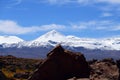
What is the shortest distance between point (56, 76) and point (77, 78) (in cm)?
309

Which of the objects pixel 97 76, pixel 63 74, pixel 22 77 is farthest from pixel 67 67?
pixel 22 77

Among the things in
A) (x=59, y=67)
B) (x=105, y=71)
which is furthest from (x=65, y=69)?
(x=105, y=71)

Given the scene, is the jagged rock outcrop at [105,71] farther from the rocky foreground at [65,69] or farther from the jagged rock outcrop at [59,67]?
the jagged rock outcrop at [59,67]

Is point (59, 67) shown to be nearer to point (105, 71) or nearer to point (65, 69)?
point (65, 69)

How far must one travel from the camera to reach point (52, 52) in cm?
4941

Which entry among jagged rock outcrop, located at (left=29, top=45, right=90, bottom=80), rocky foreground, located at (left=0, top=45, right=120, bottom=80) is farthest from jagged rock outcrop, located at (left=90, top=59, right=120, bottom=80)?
jagged rock outcrop, located at (left=29, top=45, right=90, bottom=80)

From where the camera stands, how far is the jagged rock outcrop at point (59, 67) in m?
48.7

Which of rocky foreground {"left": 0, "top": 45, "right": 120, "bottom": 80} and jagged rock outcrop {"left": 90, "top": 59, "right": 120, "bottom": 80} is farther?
jagged rock outcrop {"left": 90, "top": 59, "right": 120, "bottom": 80}

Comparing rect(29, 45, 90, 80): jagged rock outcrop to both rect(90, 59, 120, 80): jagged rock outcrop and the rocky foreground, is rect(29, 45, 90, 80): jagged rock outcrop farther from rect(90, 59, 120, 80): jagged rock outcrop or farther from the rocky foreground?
rect(90, 59, 120, 80): jagged rock outcrop

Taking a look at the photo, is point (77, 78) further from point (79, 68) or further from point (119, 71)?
point (119, 71)

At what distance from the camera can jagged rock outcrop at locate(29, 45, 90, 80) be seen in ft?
160

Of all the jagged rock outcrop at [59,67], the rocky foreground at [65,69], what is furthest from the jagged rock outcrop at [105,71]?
the jagged rock outcrop at [59,67]

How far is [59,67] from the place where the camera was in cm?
4909


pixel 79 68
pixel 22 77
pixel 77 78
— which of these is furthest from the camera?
pixel 22 77
